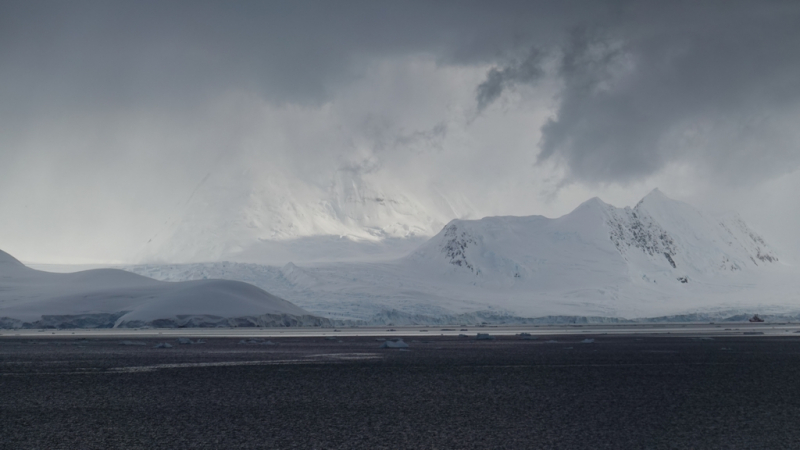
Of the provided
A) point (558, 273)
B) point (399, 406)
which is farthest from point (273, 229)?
point (399, 406)

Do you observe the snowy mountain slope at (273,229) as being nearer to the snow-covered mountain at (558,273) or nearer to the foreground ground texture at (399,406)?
the snow-covered mountain at (558,273)

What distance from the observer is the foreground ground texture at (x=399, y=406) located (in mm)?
7934

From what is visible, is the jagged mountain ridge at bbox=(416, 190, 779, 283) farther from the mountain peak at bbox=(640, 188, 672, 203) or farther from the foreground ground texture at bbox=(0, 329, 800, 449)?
the foreground ground texture at bbox=(0, 329, 800, 449)

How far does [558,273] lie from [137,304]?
3365 inches

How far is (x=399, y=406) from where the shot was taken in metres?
10.5

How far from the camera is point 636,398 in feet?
37.3

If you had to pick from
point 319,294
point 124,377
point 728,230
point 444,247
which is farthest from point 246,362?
point 728,230

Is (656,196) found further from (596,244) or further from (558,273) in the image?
(558,273)

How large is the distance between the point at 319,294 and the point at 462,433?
4135 inches

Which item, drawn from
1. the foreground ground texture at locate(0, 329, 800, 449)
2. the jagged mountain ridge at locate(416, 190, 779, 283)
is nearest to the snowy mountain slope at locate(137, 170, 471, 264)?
the jagged mountain ridge at locate(416, 190, 779, 283)

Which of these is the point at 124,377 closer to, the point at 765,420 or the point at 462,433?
the point at 462,433

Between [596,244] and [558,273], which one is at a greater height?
[596,244]

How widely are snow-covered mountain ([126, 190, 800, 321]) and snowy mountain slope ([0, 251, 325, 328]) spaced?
74.6 ft

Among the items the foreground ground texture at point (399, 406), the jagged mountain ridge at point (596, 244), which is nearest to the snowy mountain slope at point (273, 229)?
the jagged mountain ridge at point (596, 244)
